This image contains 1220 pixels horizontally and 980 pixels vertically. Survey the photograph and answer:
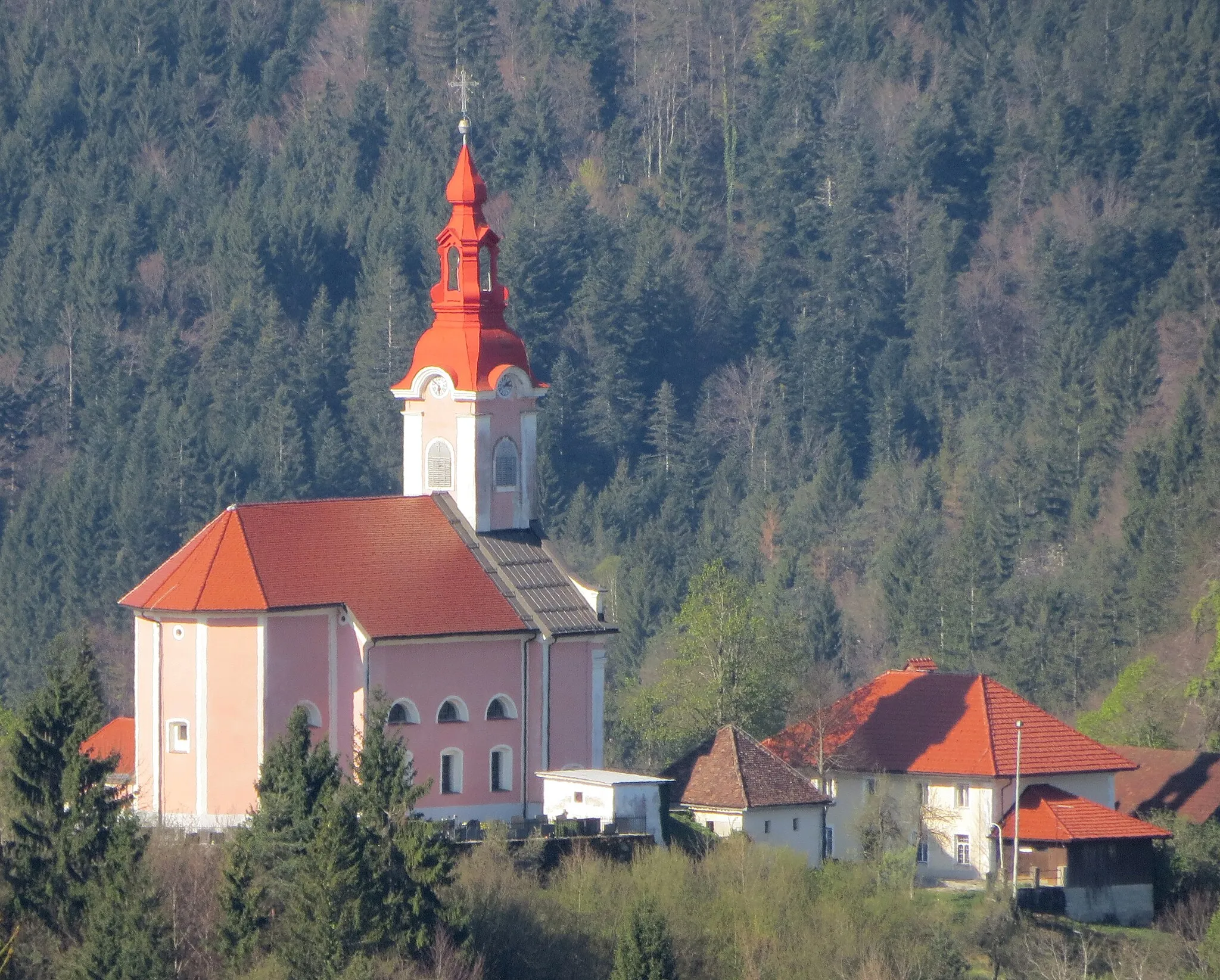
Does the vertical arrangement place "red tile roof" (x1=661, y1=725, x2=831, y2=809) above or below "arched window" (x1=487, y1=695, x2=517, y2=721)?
→ below

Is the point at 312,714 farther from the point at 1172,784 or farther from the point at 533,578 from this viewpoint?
the point at 1172,784

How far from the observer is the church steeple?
212ft

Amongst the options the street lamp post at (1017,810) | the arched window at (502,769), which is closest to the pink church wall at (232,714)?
the arched window at (502,769)

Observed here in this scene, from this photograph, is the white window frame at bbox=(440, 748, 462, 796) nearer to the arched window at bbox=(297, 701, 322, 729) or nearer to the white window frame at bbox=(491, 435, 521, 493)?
the arched window at bbox=(297, 701, 322, 729)

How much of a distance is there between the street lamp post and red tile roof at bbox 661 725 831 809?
3.60 m

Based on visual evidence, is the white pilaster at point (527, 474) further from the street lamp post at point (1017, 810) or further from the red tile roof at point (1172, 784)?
the red tile roof at point (1172, 784)

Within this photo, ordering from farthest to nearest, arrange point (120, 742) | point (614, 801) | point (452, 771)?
point (120, 742)
point (452, 771)
point (614, 801)

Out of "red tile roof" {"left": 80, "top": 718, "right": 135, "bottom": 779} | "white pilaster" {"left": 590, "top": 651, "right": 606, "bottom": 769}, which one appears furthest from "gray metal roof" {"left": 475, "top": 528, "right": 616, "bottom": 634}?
"red tile roof" {"left": 80, "top": 718, "right": 135, "bottom": 779}

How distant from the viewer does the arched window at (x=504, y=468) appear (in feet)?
212

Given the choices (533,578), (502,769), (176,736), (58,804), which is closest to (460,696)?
(502,769)

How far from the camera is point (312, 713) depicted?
60969mm

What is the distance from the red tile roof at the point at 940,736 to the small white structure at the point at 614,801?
6.23 m

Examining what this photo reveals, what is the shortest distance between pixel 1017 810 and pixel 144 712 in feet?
52.1

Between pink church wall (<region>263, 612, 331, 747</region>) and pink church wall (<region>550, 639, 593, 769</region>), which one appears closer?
pink church wall (<region>263, 612, 331, 747</region>)
